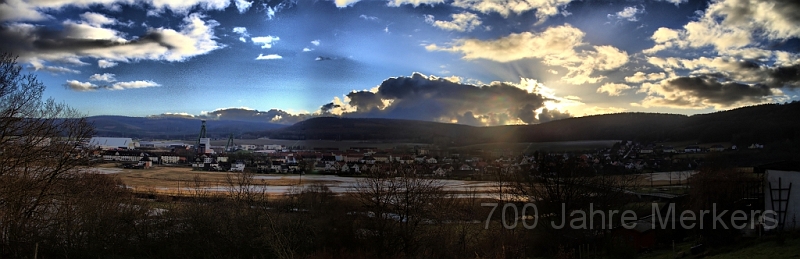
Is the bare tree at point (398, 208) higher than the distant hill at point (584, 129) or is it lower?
lower

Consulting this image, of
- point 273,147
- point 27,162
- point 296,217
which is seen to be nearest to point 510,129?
point 273,147

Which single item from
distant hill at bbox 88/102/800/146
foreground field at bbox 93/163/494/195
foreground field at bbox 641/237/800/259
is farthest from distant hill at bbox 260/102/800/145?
foreground field at bbox 641/237/800/259

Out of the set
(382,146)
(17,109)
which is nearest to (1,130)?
(17,109)

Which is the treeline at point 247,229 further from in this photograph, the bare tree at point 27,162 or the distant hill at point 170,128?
the distant hill at point 170,128

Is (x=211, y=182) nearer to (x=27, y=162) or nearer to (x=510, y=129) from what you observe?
(x=27, y=162)

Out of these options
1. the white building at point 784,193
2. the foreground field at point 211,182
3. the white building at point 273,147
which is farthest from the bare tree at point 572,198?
the white building at point 273,147

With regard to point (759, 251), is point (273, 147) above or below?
above

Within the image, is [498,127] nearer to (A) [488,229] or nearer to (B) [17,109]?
(A) [488,229]
